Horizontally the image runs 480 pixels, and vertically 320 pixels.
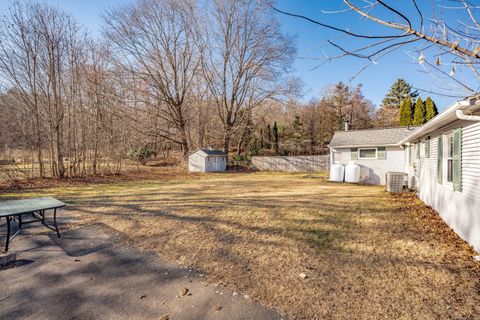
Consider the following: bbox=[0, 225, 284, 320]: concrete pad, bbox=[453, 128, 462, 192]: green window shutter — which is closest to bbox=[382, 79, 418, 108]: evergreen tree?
bbox=[453, 128, 462, 192]: green window shutter

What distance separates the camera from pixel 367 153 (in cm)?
1180

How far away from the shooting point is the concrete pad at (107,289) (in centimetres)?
209

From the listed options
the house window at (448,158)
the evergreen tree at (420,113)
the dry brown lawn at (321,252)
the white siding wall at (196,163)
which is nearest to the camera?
the dry brown lawn at (321,252)

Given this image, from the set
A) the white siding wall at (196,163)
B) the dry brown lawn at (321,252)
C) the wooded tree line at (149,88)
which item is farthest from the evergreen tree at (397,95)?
the dry brown lawn at (321,252)

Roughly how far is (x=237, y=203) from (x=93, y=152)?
10.7 m

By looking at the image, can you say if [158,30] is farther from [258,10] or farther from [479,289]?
[479,289]

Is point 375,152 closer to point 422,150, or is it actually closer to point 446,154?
point 422,150

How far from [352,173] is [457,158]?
7.71 metres

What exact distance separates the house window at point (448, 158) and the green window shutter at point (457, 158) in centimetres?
50

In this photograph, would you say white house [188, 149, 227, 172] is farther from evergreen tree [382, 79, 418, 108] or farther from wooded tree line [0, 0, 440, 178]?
evergreen tree [382, 79, 418, 108]

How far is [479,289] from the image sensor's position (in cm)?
241

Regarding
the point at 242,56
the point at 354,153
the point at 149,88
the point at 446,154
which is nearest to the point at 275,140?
the point at 242,56

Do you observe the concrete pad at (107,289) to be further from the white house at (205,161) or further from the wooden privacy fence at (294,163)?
the wooden privacy fence at (294,163)

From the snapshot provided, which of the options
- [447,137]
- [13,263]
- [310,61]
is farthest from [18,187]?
[447,137]
